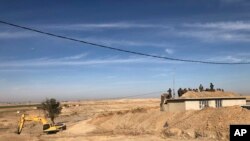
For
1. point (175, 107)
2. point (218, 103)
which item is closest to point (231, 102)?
point (218, 103)

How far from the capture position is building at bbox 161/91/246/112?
47625mm

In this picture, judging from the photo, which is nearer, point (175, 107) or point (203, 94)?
point (175, 107)

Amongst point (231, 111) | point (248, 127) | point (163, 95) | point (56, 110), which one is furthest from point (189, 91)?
point (248, 127)

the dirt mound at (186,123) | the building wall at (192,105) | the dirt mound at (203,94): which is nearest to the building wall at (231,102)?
the dirt mound at (203,94)

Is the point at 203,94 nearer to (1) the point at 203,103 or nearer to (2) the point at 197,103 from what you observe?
(1) the point at 203,103

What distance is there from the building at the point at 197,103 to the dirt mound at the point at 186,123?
217 centimetres

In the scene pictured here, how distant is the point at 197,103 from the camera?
158 feet

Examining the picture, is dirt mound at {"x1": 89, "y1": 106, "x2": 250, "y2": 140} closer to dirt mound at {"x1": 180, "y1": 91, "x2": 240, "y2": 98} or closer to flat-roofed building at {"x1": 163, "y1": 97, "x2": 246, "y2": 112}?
flat-roofed building at {"x1": 163, "y1": 97, "x2": 246, "y2": 112}

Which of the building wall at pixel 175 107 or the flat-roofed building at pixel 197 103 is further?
the building wall at pixel 175 107

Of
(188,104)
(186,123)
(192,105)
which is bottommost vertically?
(186,123)

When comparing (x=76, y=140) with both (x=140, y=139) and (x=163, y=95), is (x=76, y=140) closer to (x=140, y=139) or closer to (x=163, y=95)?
(x=140, y=139)

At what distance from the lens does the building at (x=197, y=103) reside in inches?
1875

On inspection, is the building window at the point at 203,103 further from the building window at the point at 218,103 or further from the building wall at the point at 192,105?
the building window at the point at 218,103

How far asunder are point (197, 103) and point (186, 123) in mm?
10514
